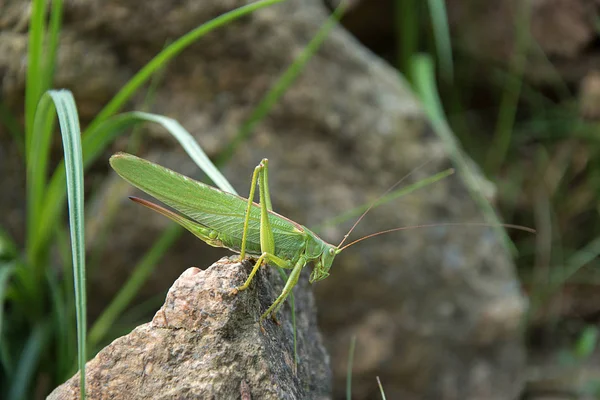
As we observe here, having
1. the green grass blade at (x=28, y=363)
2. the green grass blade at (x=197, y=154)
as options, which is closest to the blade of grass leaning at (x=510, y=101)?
the green grass blade at (x=197, y=154)

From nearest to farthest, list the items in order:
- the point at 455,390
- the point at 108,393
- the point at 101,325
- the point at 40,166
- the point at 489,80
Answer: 1. the point at 108,393
2. the point at 40,166
3. the point at 101,325
4. the point at 455,390
5. the point at 489,80

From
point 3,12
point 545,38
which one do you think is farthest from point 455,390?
point 3,12

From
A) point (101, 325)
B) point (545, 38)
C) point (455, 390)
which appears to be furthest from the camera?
point (545, 38)

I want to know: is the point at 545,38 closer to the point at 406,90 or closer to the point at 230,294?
the point at 406,90

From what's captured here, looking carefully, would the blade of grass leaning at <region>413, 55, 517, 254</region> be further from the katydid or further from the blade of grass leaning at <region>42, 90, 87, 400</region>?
the blade of grass leaning at <region>42, 90, 87, 400</region>

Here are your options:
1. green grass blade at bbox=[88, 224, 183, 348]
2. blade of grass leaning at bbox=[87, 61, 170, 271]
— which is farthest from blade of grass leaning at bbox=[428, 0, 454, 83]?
green grass blade at bbox=[88, 224, 183, 348]

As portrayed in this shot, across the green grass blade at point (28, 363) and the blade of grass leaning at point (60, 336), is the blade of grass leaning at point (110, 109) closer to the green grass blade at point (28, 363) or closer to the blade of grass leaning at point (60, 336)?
the blade of grass leaning at point (60, 336)

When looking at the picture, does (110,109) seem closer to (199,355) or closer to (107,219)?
(107,219)

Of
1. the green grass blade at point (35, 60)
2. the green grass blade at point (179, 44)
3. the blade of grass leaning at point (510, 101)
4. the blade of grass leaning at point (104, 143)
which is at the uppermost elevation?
the green grass blade at point (35, 60)
